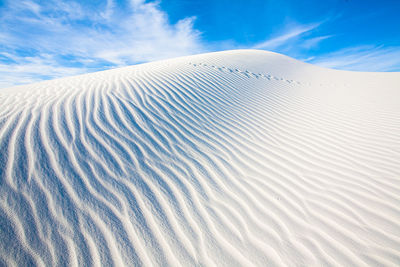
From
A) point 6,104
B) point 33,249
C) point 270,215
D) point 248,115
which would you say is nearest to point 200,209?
point 270,215

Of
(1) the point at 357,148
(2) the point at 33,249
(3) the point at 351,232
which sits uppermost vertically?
(1) the point at 357,148

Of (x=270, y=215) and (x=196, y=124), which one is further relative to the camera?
(x=196, y=124)

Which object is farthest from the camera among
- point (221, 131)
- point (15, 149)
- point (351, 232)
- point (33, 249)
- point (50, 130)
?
point (221, 131)

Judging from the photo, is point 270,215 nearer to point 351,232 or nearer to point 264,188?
point 264,188

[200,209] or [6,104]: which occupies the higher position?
[6,104]

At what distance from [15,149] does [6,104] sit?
1.67 meters

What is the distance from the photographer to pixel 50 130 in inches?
106

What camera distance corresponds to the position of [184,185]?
7.79ft

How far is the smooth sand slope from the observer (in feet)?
5.57

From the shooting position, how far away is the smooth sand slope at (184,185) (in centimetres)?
170

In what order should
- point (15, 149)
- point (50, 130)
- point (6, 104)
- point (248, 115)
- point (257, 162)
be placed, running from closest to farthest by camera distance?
point (15, 149) → point (50, 130) → point (257, 162) → point (6, 104) → point (248, 115)

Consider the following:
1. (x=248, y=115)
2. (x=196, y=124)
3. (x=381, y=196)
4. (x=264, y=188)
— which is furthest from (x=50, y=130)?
(x=381, y=196)

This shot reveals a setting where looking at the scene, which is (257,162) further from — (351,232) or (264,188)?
(351,232)

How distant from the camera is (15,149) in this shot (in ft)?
7.44
